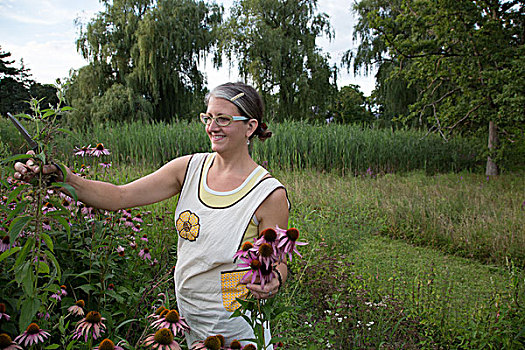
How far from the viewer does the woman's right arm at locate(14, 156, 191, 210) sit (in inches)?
54.3

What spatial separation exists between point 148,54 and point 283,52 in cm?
651

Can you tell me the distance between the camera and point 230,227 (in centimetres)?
140

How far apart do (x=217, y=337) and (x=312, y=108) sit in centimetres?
1960

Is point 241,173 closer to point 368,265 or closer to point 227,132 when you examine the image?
point 227,132

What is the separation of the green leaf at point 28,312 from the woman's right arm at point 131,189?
1.36ft

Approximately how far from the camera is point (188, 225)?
1.47 m

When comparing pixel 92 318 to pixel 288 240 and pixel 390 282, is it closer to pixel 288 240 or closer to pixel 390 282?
pixel 288 240

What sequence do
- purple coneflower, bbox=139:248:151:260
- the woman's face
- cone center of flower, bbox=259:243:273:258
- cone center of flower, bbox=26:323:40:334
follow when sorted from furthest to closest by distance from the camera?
1. purple coneflower, bbox=139:248:151:260
2. the woman's face
3. cone center of flower, bbox=26:323:40:334
4. cone center of flower, bbox=259:243:273:258

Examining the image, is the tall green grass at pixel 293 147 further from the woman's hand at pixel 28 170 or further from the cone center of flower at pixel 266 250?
the cone center of flower at pixel 266 250

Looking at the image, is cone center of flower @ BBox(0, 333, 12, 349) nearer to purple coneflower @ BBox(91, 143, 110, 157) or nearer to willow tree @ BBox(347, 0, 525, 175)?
purple coneflower @ BBox(91, 143, 110, 157)

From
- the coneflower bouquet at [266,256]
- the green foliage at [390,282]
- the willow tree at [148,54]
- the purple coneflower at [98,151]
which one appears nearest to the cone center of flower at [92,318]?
the coneflower bouquet at [266,256]

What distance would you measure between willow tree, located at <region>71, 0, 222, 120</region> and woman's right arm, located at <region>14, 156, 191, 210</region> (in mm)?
15795

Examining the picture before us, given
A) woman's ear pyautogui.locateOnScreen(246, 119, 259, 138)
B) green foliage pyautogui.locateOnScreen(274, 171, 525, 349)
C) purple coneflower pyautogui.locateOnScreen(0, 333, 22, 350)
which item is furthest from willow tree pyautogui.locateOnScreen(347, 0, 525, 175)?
purple coneflower pyautogui.locateOnScreen(0, 333, 22, 350)

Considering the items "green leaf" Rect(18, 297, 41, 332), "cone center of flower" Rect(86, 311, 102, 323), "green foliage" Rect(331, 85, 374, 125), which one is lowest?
"cone center of flower" Rect(86, 311, 102, 323)
